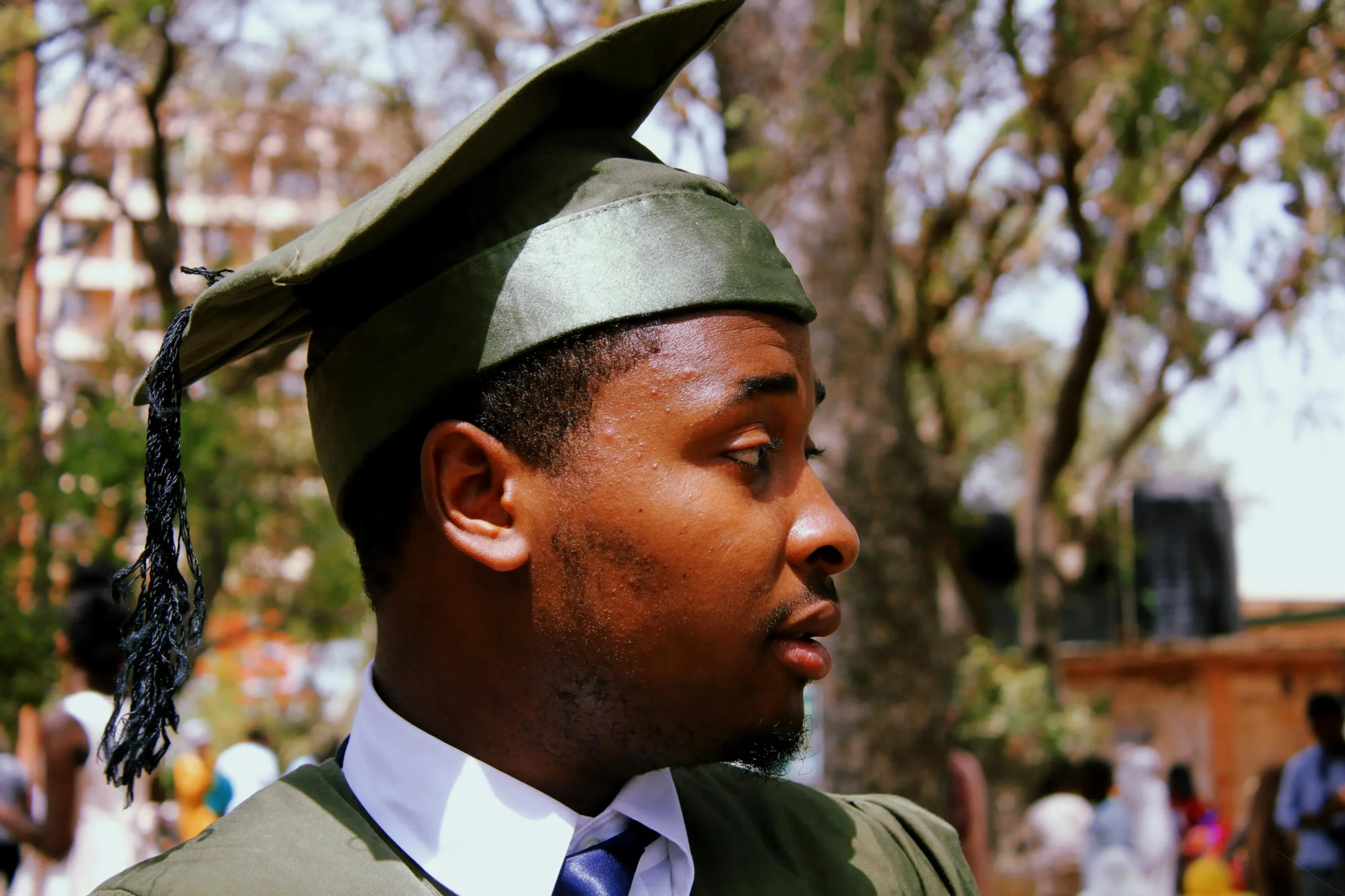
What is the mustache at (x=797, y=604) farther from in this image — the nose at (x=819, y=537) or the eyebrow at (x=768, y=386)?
the eyebrow at (x=768, y=386)

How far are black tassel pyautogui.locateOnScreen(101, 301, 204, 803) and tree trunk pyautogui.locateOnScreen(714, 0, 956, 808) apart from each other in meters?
4.05

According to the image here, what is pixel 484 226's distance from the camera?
5.32ft

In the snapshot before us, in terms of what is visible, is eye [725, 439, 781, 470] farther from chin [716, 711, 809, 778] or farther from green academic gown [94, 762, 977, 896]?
green academic gown [94, 762, 977, 896]

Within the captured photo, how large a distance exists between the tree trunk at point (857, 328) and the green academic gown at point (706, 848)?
11.7 feet

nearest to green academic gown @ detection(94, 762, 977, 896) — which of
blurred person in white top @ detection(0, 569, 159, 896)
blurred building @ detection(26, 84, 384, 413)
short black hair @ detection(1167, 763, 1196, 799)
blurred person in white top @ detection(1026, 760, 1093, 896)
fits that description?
blurred person in white top @ detection(0, 569, 159, 896)

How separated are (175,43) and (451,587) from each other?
342 inches

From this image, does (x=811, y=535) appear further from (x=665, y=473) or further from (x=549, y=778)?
(x=549, y=778)

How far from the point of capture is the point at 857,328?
5738 mm

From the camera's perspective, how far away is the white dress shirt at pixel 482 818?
1.57 m

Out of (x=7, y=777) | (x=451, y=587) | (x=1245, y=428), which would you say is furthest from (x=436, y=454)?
(x=1245, y=428)

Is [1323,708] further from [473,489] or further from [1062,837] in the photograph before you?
[473,489]

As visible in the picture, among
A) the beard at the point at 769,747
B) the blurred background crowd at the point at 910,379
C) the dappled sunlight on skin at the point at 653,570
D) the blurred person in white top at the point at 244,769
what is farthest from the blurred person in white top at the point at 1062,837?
the dappled sunlight on skin at the point at 653,570

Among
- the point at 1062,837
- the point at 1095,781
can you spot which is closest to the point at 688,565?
the point at 1095,781

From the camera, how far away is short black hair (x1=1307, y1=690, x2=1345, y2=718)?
7.46 m
